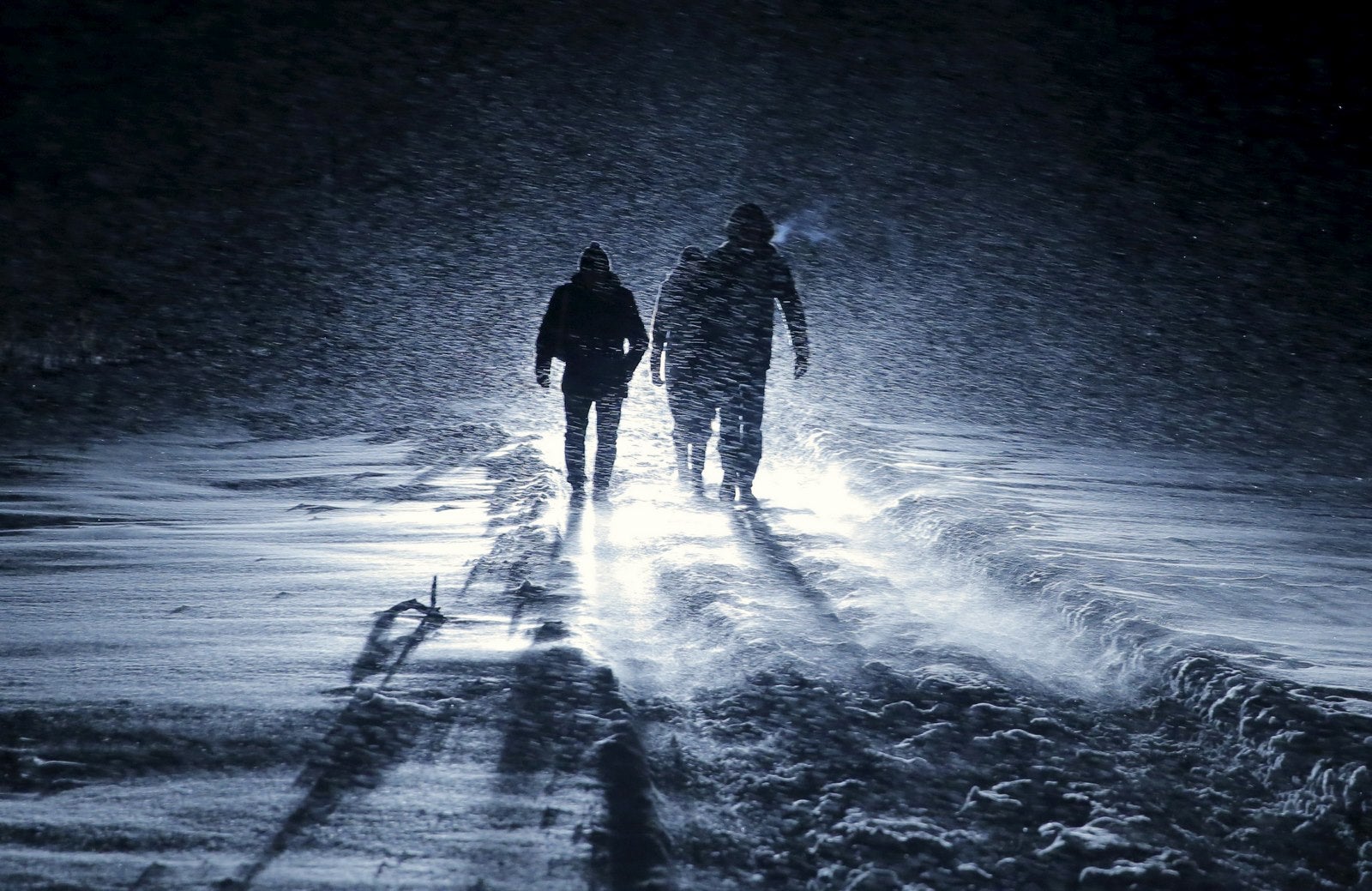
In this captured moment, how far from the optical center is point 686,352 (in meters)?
7.33

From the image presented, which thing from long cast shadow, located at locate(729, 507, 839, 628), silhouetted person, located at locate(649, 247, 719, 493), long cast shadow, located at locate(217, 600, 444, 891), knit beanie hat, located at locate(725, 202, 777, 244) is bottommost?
long cast shadow, located at locate(217, 600, 444, 891)

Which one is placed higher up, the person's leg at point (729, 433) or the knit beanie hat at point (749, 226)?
the knit beanie hat at point (749, 226)

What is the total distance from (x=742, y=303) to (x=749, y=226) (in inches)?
19.9

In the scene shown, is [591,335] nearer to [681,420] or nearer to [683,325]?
[683,325]

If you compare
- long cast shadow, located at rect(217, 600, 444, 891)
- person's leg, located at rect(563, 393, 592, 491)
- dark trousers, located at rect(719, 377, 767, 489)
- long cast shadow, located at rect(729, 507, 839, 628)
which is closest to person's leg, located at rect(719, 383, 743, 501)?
dark trousers, located at rect(719, 377, 767, 489)

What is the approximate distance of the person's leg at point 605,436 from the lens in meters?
7.37

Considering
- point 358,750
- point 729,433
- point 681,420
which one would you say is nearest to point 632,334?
point 681,420

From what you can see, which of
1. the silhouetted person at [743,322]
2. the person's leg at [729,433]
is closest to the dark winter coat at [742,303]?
the silhouetted person at [743,322]

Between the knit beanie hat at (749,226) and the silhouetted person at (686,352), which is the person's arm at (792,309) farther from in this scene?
the silhouetted person at (686,352)

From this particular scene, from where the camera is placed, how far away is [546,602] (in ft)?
14.6

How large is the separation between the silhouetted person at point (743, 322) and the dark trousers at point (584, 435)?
29.2 inches

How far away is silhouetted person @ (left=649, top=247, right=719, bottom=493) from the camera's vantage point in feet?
23.9

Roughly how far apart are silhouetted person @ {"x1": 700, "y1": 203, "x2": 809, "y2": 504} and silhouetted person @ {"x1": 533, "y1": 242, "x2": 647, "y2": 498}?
1.73 ft

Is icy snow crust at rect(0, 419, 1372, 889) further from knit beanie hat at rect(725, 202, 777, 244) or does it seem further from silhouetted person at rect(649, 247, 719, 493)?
knit beanie hat at rect(725, 202, 777, 244)
